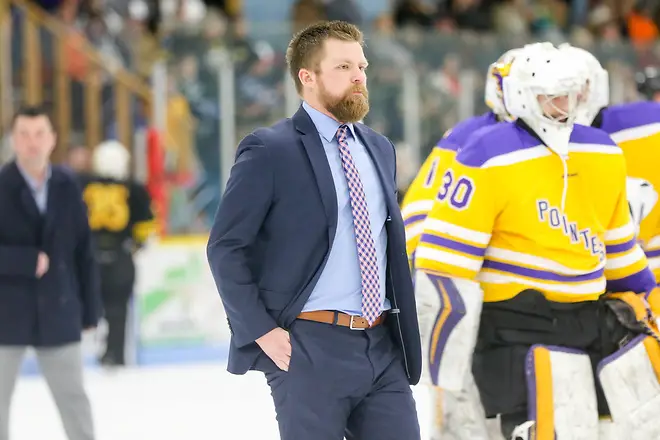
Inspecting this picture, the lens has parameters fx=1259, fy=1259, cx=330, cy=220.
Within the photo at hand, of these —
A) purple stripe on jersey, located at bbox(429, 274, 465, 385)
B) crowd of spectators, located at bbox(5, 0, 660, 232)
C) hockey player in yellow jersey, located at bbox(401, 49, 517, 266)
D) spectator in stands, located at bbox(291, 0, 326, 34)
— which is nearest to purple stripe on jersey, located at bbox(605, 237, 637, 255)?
purple stripe on jersey, located at bbox(429, 274, 465, 385)

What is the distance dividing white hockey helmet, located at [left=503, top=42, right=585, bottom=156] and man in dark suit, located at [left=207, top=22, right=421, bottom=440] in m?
0.63

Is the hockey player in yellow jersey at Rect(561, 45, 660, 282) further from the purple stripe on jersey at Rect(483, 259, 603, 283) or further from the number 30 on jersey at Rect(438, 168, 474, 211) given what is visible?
the number 30 on jersey at Rect(438, 168, 474, 211)

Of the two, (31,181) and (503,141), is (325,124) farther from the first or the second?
(31,181)

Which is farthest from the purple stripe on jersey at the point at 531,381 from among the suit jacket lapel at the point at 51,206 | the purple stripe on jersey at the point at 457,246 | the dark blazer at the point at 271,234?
the suit jacket lapel at the point at 51,206

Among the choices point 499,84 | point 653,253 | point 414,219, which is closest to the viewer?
point 499,84

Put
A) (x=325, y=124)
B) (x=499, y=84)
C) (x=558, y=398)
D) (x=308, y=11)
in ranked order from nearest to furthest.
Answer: (x=325, y=124), (x=558, y=398), (x=499, y=84), (x=308, y=11)

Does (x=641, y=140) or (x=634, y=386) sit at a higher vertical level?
(x=641, y=140)

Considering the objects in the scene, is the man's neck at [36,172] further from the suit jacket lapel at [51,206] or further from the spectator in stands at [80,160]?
the spectator in stands at [80,160]

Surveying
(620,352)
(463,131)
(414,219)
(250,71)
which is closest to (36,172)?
(414,219)

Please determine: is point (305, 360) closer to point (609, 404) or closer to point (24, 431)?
point (609, 404)

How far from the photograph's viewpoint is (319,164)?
9.00ft

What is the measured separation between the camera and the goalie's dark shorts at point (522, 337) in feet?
10.5

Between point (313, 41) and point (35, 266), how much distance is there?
6.20ft

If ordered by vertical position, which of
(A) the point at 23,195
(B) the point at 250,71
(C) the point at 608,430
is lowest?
(C) the point at 608,430
